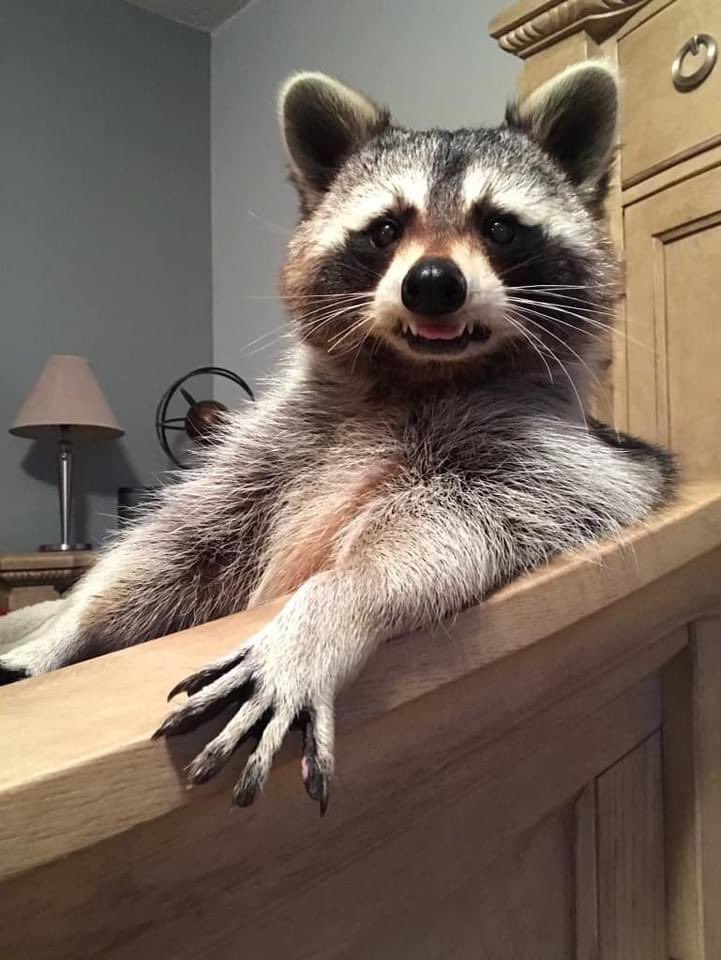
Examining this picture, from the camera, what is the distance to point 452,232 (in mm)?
1000

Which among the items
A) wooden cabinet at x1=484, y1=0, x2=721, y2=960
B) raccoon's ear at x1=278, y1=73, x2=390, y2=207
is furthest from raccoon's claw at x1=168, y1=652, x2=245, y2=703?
raccoon's ear at x1=278, y1=73, x2=390, y2=207

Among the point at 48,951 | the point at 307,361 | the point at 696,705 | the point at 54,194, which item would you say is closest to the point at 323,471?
the point at 307,361

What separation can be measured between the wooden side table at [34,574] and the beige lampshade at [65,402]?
17.6 inches

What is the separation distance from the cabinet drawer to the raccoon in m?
0.31

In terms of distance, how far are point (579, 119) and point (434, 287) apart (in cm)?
43

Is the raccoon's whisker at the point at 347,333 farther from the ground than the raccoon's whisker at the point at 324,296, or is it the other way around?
the raccoon's whisker at the point at 324,296

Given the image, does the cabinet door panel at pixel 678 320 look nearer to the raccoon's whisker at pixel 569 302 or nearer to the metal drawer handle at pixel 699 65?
the metal drawer handle at pixel 699 65

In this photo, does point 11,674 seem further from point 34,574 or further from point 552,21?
point 34,574

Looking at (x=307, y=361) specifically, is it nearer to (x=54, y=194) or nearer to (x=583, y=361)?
(x=583, y=361)

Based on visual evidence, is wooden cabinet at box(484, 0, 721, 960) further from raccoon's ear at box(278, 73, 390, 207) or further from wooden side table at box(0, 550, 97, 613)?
wooden side table at box(0, 550, 97, 613)

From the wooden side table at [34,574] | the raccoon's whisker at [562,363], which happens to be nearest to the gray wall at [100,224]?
the wooden side table at [34,574]

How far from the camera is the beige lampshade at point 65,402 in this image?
2.88 metres

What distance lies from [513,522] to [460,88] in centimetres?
213

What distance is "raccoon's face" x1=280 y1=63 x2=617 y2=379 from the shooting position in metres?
0.94
